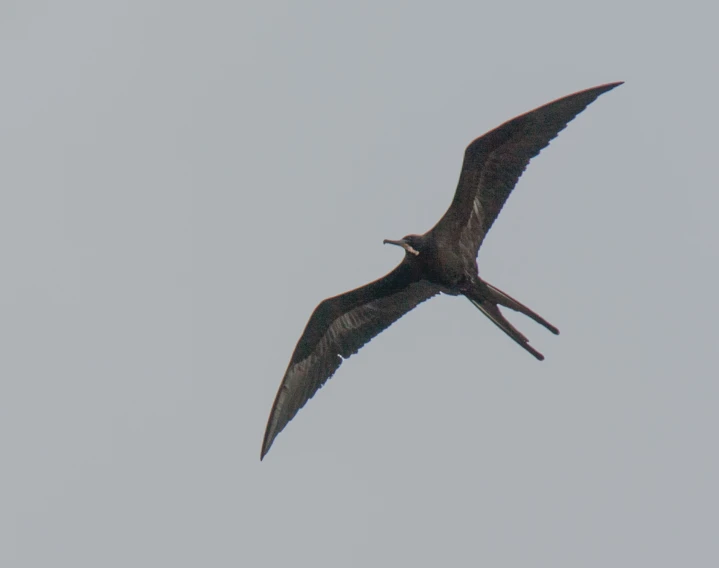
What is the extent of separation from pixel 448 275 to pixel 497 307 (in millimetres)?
533

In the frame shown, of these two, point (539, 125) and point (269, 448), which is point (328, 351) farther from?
point (539, 125)

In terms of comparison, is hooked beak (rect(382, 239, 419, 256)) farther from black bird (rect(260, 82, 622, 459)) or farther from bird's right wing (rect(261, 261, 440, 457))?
bird's right wing (rect(261, 261, 440, 457))

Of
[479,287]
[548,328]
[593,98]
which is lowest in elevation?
[548,328]

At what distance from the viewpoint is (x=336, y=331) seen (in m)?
11.8

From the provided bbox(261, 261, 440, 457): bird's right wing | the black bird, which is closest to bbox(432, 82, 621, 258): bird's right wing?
the black bird

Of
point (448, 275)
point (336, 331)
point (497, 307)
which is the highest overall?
point (336, 331)

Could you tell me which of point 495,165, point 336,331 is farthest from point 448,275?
point 336,331

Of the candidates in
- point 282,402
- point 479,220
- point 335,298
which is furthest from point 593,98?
point 282,402

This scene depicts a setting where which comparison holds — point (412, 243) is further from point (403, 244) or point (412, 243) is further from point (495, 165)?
point (495, 165)

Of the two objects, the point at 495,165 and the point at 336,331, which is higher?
the point at 495,165

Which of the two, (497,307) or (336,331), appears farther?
(336,331)

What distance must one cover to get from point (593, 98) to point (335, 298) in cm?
303

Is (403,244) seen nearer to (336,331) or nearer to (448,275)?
(448,275)

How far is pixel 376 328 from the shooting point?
11727mm
